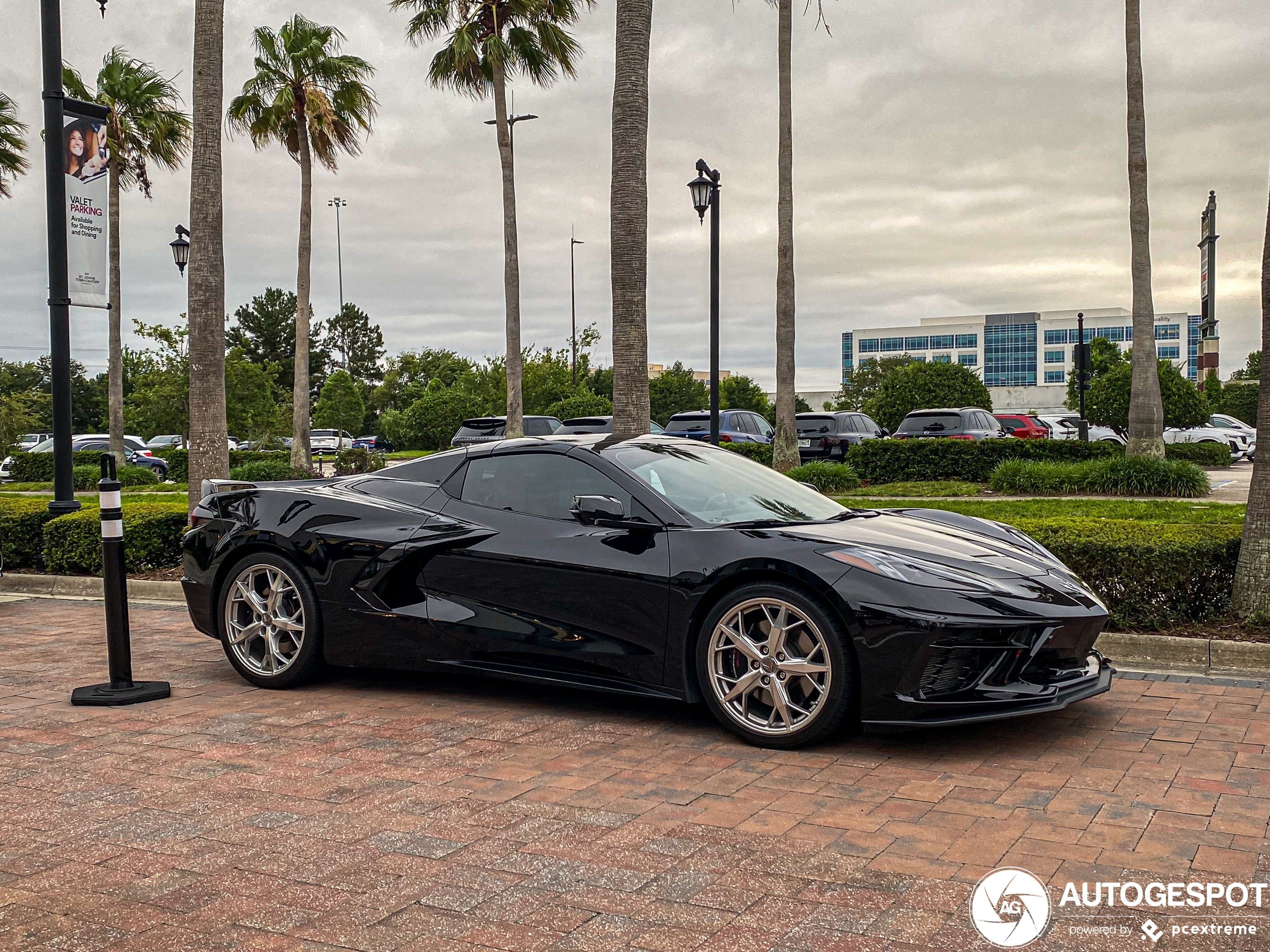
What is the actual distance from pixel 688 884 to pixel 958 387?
3192 cm

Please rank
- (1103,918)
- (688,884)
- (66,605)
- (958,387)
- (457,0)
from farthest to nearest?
(958,387) → (457,0) → (66,605) → (688,884) → (1103,918)

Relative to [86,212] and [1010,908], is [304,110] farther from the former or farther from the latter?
[1010,908]

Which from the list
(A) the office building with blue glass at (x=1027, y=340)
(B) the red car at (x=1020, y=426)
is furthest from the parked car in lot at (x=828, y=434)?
(A) the office building with blue glass at (x=1027, y=340)

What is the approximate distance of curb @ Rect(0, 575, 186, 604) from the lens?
970 cm

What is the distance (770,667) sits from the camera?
4.61 meters

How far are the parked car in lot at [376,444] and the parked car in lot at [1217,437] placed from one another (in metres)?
35.6

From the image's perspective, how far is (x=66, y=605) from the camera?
950 centimetres

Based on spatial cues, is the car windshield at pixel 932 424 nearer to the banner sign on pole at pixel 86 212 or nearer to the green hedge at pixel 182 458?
the banner sign on pole at pixel 86 212

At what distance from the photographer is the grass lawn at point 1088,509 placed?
38.8 feet

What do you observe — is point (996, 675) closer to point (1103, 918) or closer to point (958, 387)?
point (1103, 918)

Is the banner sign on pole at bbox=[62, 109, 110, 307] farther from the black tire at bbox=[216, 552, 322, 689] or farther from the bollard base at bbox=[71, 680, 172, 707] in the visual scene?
the bollard base at bbox=[71, 680, 172, 707]

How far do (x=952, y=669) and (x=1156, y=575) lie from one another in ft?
9.20

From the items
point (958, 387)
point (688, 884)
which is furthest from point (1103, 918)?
point (958, 387)

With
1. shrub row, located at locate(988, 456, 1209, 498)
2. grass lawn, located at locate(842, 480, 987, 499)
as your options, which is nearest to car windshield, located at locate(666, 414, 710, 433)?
grass lawn, located at locate(842, 480, 987, 499)
